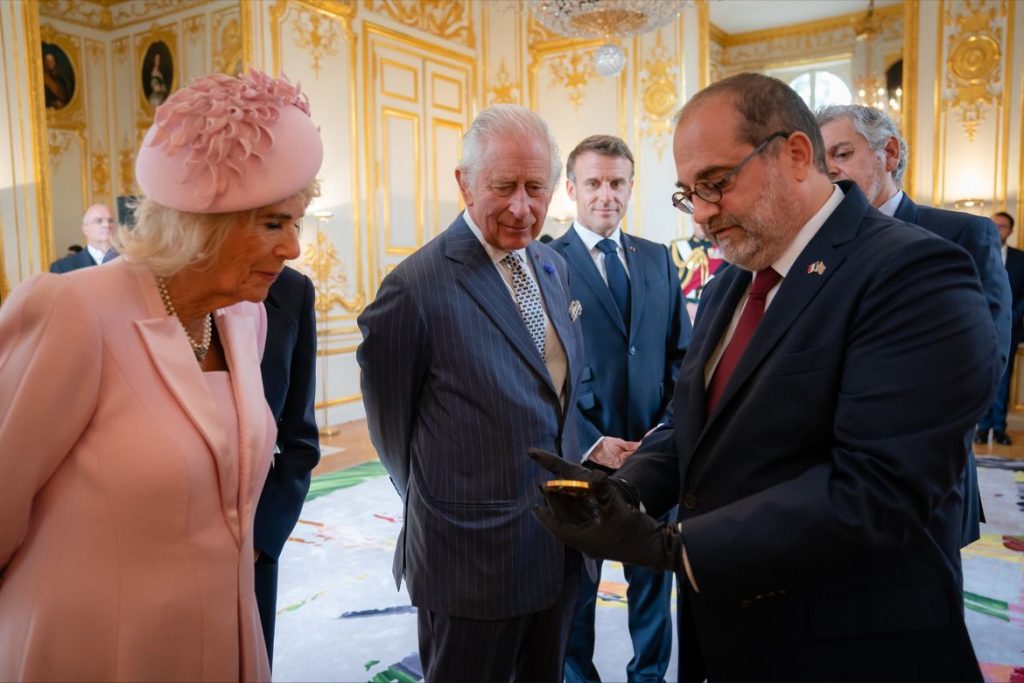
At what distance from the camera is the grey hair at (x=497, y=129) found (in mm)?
1902

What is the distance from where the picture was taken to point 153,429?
124 centimetres

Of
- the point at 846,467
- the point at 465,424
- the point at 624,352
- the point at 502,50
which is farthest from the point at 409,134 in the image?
the point at 846,467

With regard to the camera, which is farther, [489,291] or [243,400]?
[489,291]

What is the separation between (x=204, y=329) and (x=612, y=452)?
1288mm

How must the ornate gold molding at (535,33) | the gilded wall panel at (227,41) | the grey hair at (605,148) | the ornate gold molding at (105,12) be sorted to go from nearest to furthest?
1. the grey hair at (605,148)
2. the gilded wall panel at (227,41)
3. the ornate gold molding at (105,12)
4. the ornate gold molding at (535,33)

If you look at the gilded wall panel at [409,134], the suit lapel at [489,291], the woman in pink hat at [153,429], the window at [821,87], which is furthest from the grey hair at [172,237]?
the window at [821,87]

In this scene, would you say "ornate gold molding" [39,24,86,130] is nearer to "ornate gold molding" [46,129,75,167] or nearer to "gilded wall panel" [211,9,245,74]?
"ornate gold molding" [46,129,75,167]

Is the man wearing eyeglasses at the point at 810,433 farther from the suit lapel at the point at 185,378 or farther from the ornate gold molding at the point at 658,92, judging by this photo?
the ornate gold molding at the point at 658,92

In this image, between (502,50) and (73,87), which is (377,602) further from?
(502,50)

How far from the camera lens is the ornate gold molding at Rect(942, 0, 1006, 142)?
7.17 m

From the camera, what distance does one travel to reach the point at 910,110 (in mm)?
7508

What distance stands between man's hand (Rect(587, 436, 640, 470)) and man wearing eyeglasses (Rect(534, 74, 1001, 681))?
87cm

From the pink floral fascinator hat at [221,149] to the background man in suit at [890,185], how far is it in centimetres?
169

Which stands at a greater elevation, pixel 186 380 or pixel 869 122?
pixel 869 122
